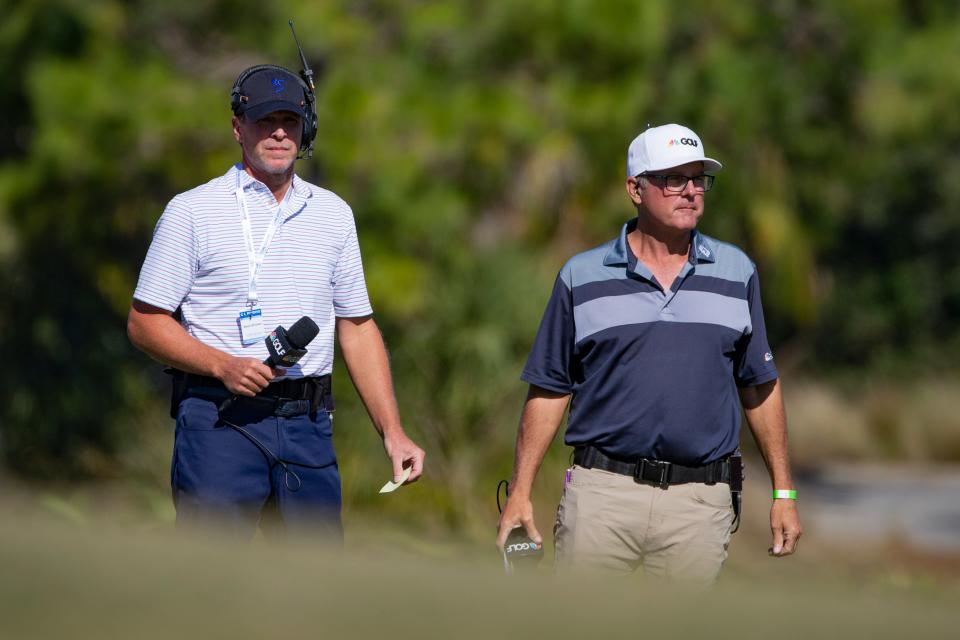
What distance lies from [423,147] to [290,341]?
7540 mm

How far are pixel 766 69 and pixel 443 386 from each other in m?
5.86

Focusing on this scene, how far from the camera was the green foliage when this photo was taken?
12211 millimetres

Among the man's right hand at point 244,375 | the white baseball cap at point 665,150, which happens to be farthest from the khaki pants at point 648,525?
the man's right hand at point 244,375

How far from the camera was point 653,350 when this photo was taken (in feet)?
17.0

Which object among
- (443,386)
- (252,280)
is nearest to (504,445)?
(443,386)

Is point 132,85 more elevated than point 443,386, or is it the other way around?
point 132,85

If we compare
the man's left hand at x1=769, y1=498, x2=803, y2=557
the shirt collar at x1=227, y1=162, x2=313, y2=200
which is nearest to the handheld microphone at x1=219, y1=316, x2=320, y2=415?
the shirt collar at x1=227, y1=162, x2=313, y2=200

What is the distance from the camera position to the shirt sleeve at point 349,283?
5309 mm

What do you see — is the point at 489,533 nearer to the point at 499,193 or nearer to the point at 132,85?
the point at 499,193

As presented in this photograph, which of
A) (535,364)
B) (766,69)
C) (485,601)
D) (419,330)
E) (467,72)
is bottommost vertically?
(485,601)

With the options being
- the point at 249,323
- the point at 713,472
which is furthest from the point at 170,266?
the point at 713,472

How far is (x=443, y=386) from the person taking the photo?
12.1 metres

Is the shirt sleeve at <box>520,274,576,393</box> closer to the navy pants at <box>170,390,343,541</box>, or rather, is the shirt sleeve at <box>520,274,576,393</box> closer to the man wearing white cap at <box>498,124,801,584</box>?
the man wearing white cap at <box>498,124,801,584</box>

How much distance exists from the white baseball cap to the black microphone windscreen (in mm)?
1286
